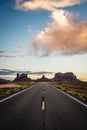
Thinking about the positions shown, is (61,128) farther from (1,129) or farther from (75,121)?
(1,129)

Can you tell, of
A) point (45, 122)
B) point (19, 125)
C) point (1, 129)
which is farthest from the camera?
point (45, 122)

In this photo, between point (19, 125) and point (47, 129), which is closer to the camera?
point (47, 129)

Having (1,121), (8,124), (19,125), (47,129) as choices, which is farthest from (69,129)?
(1,121)

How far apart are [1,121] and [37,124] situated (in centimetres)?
155

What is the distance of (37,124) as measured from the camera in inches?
282

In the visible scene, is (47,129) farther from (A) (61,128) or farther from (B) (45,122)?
(B) (45,122)

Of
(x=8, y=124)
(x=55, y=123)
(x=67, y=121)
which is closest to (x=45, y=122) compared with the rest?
(x=55, y=123)

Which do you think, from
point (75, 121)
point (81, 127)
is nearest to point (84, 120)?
point (75, 121)

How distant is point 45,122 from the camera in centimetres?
747

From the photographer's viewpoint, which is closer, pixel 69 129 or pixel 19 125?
pixel 69 129

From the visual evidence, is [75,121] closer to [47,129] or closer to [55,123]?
[55,123]

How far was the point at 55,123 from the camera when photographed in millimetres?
7309

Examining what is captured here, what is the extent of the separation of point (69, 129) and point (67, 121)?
125 cm

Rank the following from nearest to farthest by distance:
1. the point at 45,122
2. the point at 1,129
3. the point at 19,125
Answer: the point at 1,129
the point at 19,125
the point at 45,122
